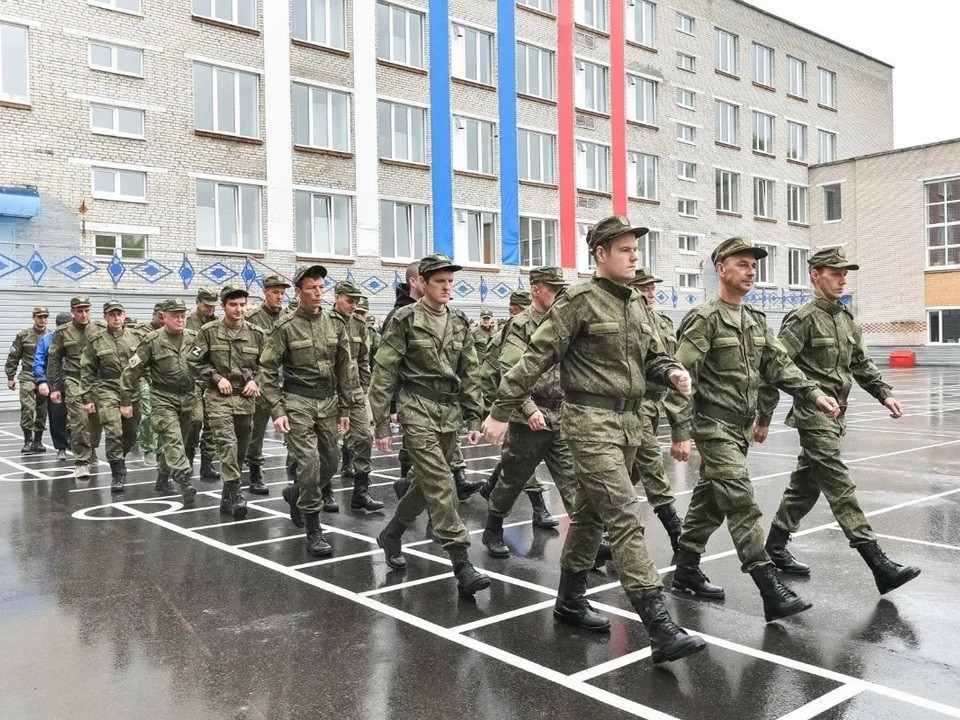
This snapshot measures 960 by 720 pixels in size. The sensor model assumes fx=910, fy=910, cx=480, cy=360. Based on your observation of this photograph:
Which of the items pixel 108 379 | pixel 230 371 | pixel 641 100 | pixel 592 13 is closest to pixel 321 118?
pixel 592 13

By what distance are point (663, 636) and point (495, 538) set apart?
2779 mm

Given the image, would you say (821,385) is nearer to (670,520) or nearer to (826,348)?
(826,348)

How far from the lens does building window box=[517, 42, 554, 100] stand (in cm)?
3341

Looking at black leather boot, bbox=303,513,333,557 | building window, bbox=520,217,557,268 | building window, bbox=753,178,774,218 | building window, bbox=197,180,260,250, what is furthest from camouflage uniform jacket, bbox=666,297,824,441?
building window, bbox=753,178,774,218

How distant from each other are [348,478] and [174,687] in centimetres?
694

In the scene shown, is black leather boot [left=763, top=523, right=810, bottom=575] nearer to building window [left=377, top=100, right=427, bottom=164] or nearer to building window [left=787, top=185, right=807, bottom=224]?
building window [left=377, top=100, right=427, bottom=164]

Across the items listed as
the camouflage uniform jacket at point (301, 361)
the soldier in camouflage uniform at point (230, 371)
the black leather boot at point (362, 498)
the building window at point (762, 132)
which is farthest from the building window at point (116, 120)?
the building window at point (762, 132)

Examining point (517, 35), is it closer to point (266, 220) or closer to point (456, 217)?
point (456, 217)

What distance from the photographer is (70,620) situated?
5.66m

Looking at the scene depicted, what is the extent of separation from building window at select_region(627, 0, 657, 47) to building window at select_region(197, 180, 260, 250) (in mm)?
19299

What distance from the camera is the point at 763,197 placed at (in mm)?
44344

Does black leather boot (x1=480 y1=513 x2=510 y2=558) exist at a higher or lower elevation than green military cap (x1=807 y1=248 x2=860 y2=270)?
lower

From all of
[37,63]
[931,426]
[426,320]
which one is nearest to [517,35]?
[37,63]

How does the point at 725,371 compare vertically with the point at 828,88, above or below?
below
